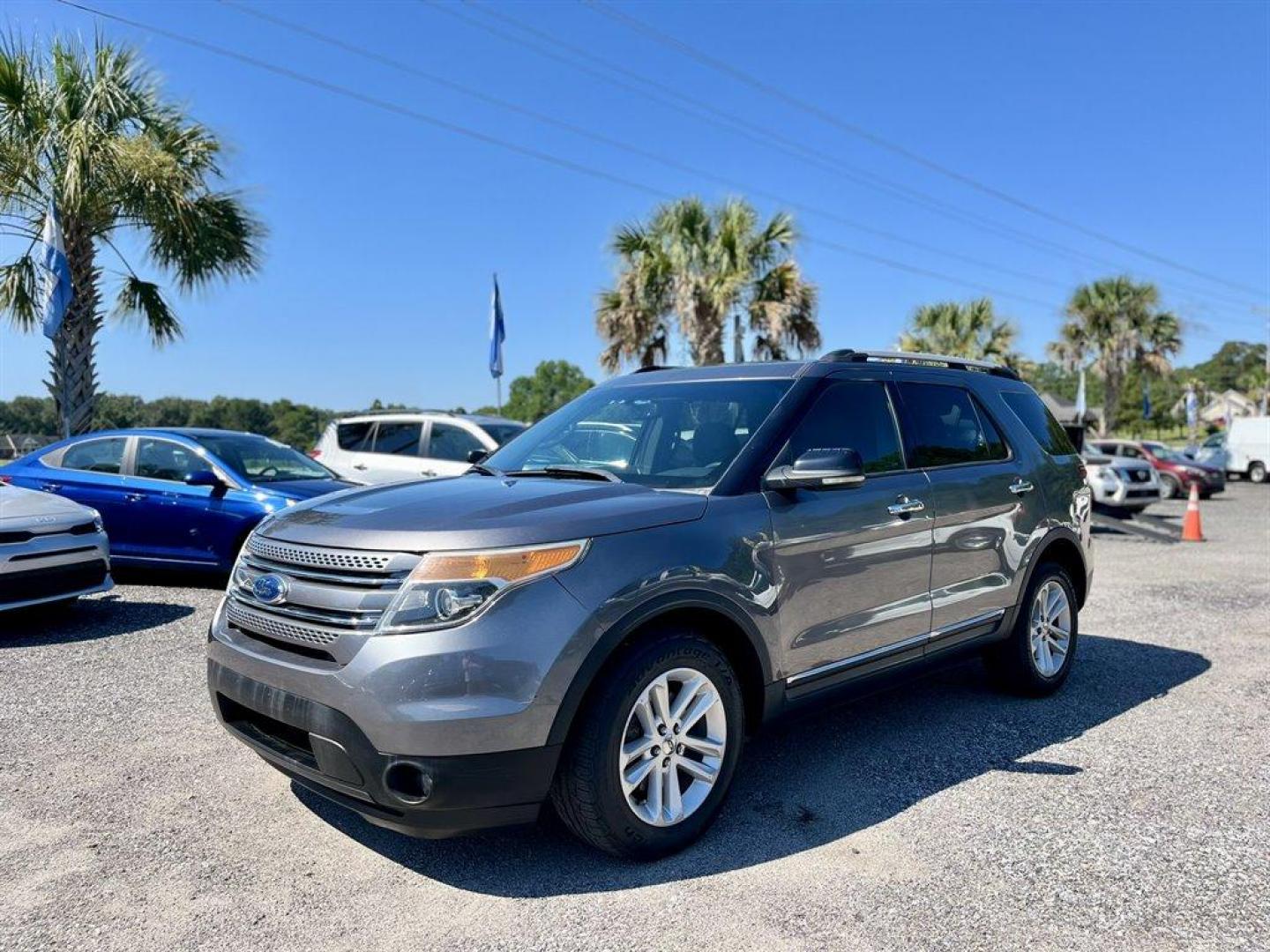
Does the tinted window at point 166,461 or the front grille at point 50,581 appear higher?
the tinted window at point 166,461

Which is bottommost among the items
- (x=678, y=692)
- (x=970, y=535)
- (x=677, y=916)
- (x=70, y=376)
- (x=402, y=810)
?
(x=677, y=916)

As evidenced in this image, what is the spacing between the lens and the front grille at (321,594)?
282cm

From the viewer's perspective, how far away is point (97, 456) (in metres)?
8.70

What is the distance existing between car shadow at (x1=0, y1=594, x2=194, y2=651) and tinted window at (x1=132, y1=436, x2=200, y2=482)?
47.6 inches

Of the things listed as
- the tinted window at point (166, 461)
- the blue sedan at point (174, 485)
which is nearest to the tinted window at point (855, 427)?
the blue sedan at point (174, 485)

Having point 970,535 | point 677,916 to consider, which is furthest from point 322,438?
point 677,916

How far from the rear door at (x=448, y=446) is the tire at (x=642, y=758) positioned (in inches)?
298

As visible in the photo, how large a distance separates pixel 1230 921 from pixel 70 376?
48.0ft

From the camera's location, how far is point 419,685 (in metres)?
2.69

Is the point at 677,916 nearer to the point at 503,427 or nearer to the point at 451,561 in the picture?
the point at 451,561

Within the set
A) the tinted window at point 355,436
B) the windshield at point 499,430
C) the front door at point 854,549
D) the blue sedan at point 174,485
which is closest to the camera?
the front door at point 854,549

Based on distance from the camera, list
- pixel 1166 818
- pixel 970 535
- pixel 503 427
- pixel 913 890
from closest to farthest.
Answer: pixel 913 890, pixel 1166 818, pixel 970 535, pixel 503 427

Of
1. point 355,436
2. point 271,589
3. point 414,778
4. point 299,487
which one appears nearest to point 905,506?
point 414,778

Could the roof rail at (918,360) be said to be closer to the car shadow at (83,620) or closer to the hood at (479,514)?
the hood at (479,514)
